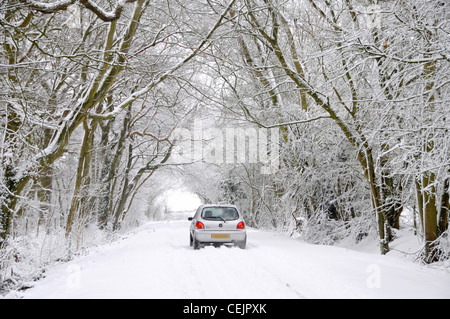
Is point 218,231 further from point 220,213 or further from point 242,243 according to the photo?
point 242,243

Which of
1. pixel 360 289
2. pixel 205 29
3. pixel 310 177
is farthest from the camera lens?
pixel 310 177

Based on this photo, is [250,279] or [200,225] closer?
[250,279]

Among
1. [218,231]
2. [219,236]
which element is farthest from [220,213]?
[219,236]

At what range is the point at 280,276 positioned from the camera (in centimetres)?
625

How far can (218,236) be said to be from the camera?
35.1 ft

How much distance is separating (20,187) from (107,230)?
935 centimetres

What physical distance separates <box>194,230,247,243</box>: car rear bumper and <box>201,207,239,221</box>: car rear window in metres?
0.52

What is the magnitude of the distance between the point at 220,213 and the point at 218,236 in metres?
0.86

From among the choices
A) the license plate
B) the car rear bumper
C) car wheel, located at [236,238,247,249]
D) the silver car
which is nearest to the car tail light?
the silver car

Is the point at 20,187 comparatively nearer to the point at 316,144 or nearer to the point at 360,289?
the point at 360,289

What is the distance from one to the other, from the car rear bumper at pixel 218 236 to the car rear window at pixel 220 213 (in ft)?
1.71

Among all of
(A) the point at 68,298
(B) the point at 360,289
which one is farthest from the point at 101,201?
(B) the point at 360,289

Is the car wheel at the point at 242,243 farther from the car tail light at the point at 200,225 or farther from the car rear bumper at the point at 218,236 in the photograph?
the car tail light at the point at 200,225
